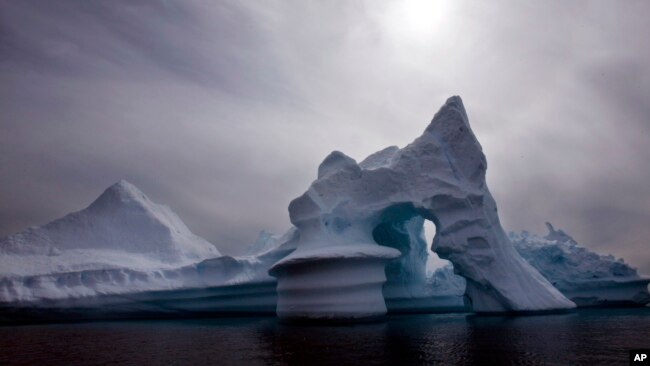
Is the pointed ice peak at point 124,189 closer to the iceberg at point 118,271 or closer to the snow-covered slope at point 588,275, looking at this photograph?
the iceberg at point 118,271

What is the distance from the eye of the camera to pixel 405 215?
15859 millimetres

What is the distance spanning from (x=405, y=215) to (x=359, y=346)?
8926mm

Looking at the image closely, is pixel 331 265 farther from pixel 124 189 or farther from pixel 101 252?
pixel 124 189

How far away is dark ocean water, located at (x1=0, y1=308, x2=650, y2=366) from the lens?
237 inches

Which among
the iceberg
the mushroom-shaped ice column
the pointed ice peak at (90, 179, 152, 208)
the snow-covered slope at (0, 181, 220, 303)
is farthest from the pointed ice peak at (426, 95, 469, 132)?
the pointed ice peak at (90, 179, 152, 208)

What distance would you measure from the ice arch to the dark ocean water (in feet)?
8.12

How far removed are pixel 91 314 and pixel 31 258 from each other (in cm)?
304

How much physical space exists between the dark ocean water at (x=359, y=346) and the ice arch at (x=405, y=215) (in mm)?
2475

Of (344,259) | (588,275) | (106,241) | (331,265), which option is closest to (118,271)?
(106,241)

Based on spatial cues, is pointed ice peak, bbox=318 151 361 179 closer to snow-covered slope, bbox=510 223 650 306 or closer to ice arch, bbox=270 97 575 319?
ice arch, bbox=270 97 575 319

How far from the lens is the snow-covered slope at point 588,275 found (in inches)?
778

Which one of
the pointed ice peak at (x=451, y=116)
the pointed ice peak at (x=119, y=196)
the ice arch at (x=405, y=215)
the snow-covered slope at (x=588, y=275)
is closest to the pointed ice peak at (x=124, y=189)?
the pointed ice peak at (x=119, y=196)

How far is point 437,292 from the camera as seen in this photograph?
19453 mm

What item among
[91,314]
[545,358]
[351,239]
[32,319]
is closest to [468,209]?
[351,239]
